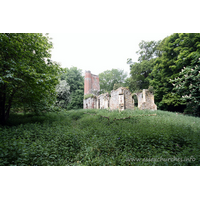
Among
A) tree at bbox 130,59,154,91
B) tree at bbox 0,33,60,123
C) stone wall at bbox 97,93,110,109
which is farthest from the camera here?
tree at bbox 130,59,154,91

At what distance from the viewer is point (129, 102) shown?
12.4m

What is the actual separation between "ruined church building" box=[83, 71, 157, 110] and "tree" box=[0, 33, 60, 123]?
7.37 meters

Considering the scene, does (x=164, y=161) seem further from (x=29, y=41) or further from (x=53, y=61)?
(x=53, y=61)

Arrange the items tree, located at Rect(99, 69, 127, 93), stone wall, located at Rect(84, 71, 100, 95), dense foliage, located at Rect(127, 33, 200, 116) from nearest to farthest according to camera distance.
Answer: dense foliage, located at Rect(127, 33, 200, 116), stone wall, located at Rect(84, 71, 100, 95), tree, located at Rect(99, 69, 127, 93)

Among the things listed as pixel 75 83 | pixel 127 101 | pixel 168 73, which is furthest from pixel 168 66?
A: pixel 75 83

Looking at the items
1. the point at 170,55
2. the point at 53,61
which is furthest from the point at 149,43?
the point at 53,61

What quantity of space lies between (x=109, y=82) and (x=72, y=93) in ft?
22.9

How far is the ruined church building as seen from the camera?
1203 centimetres

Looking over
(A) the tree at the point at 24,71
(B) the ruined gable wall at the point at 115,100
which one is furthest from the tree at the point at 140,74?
(A) the tree at the point at 24,71

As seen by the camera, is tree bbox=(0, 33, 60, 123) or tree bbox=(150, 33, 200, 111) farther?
tree bbox=(150, 33, 200, 111)

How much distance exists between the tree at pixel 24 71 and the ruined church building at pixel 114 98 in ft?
24.2

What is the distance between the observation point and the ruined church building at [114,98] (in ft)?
39.5

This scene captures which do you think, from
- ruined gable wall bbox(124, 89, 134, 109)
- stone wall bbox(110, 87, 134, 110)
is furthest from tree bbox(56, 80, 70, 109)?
ruined gable wall bbox(124, 89, 134, 109)

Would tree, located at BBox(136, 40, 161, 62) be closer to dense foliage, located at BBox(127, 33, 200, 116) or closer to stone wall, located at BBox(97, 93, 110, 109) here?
dense foliage, located at BBox(127, 33, 200, 116)
